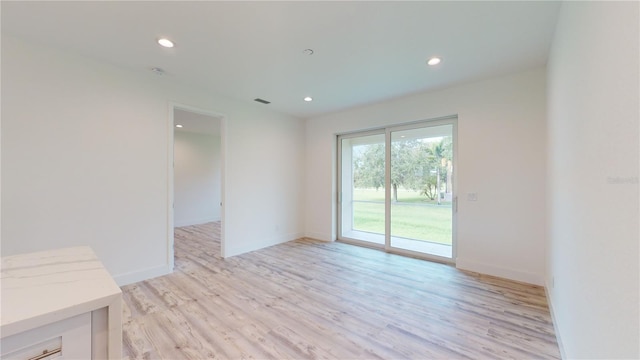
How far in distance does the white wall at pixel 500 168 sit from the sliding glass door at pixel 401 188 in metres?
0.24

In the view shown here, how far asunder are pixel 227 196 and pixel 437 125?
141 inches

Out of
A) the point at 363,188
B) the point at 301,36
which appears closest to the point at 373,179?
the point at 363,188

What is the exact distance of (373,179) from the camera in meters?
4.77

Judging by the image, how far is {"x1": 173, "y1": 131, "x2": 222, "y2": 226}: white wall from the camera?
6758 millimetres

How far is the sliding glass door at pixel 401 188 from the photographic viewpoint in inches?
153

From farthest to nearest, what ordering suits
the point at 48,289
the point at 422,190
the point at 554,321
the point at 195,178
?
the point at 195,178 → the point at 422,190 → the point at 554,321 → the point at 48,289

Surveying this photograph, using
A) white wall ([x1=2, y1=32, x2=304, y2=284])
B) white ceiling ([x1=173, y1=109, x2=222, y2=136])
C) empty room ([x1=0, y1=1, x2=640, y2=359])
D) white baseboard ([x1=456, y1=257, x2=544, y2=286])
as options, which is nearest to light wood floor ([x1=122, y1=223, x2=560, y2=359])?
empty room ([x1=0, y1=1, x2=640, y2=359])

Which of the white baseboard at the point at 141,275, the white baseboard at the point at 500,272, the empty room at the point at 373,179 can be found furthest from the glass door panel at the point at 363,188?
the white baseboard at the point at 141,275

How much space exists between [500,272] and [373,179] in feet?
7.77

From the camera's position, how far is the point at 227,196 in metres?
4.10

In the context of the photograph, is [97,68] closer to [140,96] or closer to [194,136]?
[140,96]

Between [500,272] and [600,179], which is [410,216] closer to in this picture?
[500,272]

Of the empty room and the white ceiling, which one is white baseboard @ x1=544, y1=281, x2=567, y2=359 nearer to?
the empty room

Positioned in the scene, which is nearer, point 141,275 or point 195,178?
point 141,275
